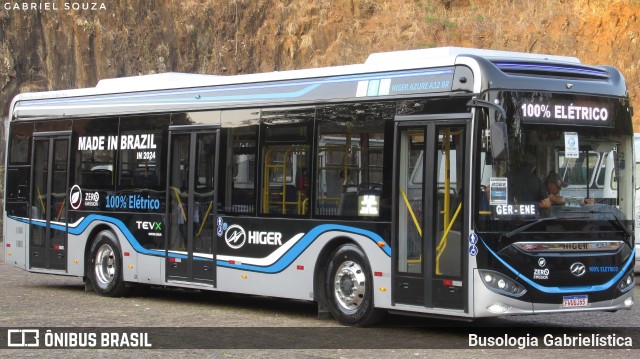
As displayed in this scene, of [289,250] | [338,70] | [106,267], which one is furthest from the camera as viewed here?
[106,267]

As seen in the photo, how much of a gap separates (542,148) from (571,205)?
2.34 ft

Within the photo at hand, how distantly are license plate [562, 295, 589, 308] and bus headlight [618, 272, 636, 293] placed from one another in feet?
1.94

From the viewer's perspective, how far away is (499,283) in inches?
497

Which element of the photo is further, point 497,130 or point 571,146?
point 571,146

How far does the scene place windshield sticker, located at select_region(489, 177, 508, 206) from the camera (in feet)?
41.5

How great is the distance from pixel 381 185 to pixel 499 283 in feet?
6.60

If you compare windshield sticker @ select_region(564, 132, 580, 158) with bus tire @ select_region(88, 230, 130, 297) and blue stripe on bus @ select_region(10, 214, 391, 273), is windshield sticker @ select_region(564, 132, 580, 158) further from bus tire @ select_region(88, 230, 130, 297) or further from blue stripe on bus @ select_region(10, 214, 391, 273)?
bus tire @ select_region(88, 230, 130, 297)

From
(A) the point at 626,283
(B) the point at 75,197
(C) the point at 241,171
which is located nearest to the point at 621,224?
(A) the point at 626,283

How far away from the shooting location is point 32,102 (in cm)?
2069

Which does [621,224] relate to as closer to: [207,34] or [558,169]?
[558,169]

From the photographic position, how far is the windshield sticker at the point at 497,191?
41.5 ft

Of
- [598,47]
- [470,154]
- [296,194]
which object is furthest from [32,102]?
[598,47]

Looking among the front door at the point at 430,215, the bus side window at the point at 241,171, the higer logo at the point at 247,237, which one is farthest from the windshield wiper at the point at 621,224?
the bus side window at the point at 241,171

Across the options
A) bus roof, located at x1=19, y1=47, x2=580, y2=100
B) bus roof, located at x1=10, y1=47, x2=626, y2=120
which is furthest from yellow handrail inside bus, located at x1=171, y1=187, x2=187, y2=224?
bus roof, located at x1=19, y1=47, x2=580, y2=100
